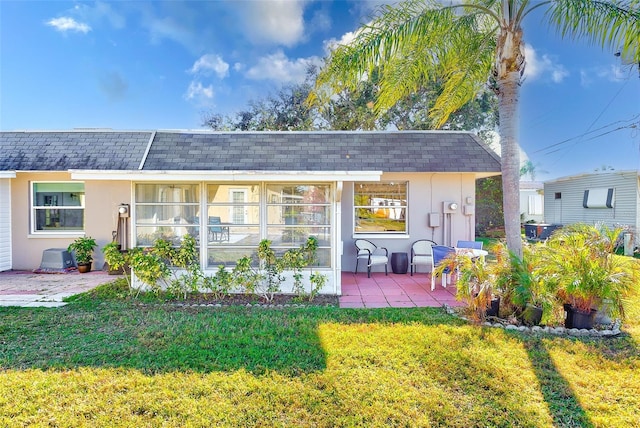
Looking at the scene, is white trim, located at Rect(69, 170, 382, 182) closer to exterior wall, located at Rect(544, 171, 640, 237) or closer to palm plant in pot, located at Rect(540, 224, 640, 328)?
palm plant in pot, located at Rect(540, 224, 640, 328)

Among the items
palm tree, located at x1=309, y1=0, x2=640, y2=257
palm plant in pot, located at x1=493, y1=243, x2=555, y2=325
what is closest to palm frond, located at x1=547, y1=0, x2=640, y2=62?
palm tree, located at x1=309, y1=0, x2=640, y2=257

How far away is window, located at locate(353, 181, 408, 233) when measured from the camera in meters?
9.45

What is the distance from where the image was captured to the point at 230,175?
21.5ft

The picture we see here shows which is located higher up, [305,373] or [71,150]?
[71,150]

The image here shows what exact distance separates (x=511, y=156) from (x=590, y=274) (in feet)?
7.45

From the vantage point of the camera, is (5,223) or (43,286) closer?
(43,286)

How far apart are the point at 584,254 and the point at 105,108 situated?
66.1 ft

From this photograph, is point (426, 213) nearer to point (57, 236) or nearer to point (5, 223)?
point (57, 236)

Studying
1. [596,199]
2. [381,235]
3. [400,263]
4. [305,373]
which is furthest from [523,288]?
[596,199]

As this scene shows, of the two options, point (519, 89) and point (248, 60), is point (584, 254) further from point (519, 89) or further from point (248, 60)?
point (248, 60)

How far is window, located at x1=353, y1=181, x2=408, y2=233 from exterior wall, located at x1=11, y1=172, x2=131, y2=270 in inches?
270

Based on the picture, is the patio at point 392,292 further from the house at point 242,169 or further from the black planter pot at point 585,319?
the black planter pot at point 585,319

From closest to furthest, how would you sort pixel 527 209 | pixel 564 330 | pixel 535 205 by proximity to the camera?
pixel 564 330 < pixel 535 205 < pixel 527 209

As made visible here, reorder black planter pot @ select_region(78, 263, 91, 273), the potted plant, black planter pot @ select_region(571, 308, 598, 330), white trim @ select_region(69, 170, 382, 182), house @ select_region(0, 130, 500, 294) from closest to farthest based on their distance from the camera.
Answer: black planter pot @ select_region(571, 308, 598, 330)
white trim @ select_region(69, 170, 382, 182)
the potted plant
black planter pot @ select_region(78, 263, 91, 273)
house @ select_region(0, 130, 500, 294)
